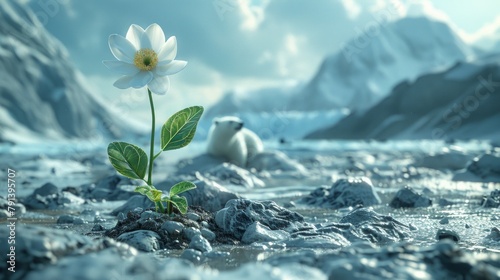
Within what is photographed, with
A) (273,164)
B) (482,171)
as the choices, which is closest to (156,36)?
(482,171)

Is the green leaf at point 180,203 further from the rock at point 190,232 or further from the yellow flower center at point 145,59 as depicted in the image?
the yellow flower center at point 145,59

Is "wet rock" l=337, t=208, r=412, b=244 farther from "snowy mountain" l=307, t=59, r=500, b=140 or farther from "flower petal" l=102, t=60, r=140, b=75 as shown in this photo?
"snowy mountain" l=307, t=59, r=500, b=140

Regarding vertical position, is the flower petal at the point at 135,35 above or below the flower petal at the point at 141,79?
above

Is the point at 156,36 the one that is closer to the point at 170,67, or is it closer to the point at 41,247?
the point at 170,67

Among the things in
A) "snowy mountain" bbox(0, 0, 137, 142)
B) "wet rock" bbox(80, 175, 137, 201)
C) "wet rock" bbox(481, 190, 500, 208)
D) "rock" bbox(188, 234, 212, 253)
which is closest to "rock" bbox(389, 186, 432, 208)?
"wet rock" bbox(481, 190, 500, 208)

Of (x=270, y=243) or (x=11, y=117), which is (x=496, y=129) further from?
(x=11, y=117)

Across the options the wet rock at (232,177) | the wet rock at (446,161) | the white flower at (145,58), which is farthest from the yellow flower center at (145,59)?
the wet rock at (446,161)
